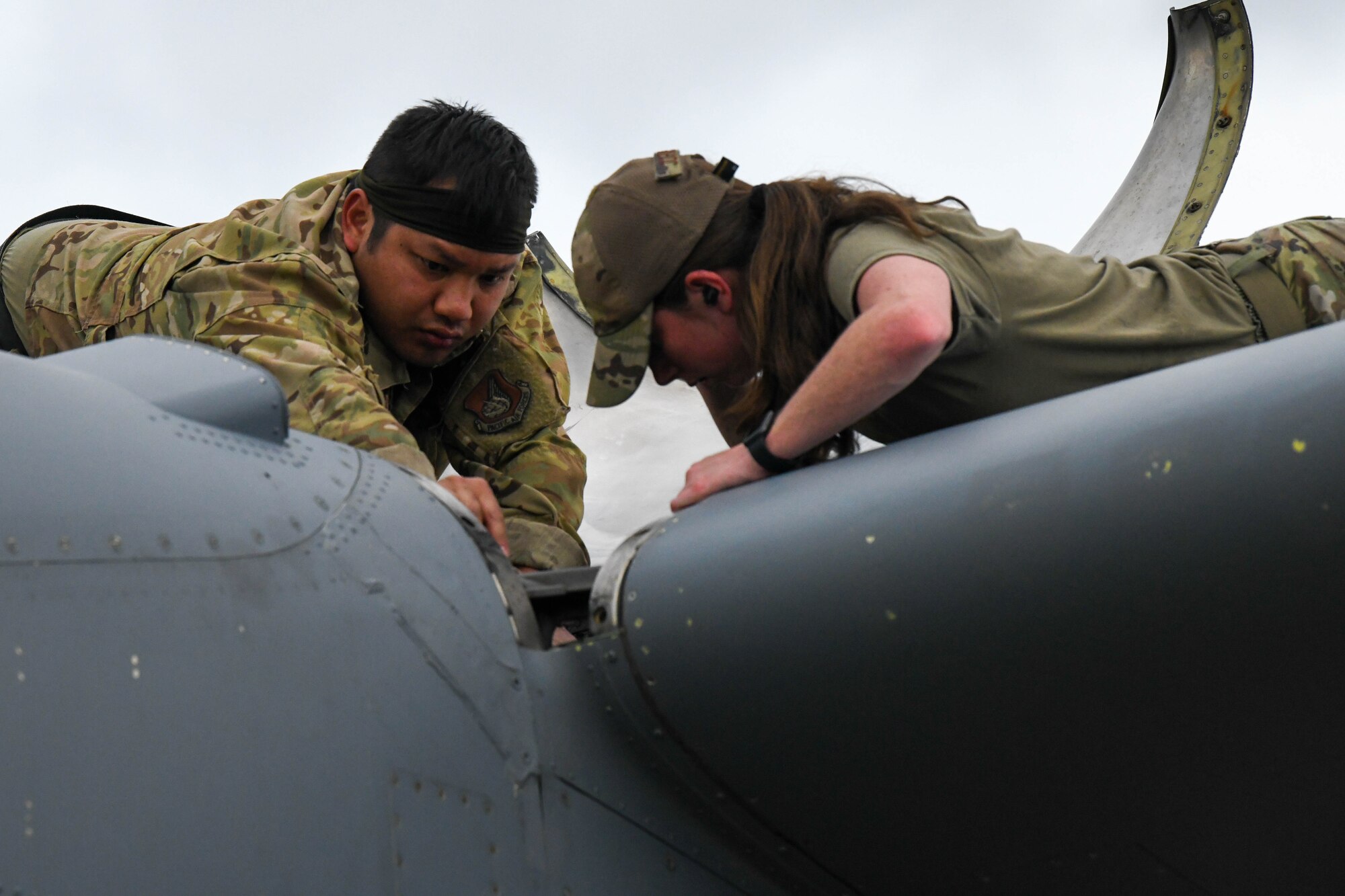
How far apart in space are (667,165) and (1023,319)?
0.68 m

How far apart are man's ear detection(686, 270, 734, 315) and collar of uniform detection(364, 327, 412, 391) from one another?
1164 mm

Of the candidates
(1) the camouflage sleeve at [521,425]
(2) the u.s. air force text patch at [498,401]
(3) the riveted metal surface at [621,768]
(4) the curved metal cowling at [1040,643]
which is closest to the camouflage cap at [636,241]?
(4) the curved metal cowling at [1040,643]

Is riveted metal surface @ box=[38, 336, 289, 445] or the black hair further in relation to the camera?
the black hair

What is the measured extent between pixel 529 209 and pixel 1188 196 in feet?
11.4

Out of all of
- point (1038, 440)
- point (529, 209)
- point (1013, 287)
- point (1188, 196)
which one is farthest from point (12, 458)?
point (1188, 196)

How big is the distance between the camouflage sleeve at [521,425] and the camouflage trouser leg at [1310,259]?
1.68 metres

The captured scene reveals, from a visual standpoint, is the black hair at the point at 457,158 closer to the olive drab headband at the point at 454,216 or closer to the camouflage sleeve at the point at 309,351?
the olive drab headband at the point at 454,216

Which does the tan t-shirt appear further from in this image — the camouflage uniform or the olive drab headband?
the olive drab headband

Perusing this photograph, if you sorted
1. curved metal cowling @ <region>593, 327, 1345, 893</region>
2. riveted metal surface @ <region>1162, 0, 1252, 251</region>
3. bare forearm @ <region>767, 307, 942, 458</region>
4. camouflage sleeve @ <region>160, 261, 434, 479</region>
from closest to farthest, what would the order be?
curved metal cowling @ <region>593, 327, 1345, 893</region>, bare forearm @ <region>767, 307, 942, 458</region>, camouflage sleeve @ <region>160, 261, 434, 479</region>, riveted metal surface @ <region>1162, 0, 1252, 251</region>

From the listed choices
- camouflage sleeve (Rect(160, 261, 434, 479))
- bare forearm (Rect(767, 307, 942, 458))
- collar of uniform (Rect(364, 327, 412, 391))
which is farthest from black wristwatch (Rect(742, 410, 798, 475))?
collar of uniform (Rect(364, 327, 412, 391))

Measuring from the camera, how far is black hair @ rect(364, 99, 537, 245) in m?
3.18

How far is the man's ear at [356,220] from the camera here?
11.0 ft

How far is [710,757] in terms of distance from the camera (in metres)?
2.04

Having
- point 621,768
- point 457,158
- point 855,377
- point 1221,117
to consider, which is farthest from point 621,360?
point 1221,117
